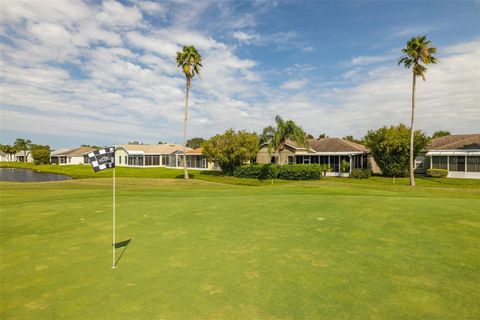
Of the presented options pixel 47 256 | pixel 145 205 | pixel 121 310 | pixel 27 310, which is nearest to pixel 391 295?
pixel 121 310

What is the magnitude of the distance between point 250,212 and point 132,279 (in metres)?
8.53

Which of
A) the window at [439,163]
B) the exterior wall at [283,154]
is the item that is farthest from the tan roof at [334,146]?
the window at [439,163]

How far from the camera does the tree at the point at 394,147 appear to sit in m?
41.3

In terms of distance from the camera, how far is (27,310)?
226 inches

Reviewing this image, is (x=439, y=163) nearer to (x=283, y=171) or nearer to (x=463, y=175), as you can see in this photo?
(x=463, y=175)

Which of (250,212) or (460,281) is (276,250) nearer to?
(460,281)

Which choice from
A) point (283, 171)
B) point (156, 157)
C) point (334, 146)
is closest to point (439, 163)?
point (334, 146)

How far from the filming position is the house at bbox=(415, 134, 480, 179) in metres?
40.6

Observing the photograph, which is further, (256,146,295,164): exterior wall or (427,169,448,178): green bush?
(256,146,295,164): exterior wall

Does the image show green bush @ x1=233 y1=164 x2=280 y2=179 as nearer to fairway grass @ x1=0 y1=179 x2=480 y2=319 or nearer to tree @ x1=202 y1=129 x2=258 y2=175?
tree @ x1=202 y1=129 x2=258 y2=175

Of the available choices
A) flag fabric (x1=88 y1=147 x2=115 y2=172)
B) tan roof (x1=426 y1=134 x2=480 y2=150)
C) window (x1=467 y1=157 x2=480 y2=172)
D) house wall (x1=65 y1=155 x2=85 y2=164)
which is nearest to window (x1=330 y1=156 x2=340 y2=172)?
tan roof (x1=426 y1=134 x2=480 y2=150)

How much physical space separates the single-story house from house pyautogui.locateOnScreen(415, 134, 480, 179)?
4260 cm

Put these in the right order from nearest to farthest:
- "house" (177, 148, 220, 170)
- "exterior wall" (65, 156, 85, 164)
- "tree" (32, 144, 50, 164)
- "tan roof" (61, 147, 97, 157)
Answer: "house" (177, 148, 220, 170)
"tree" (32, 144, 50, 164)
"exterior wall" (65, 156, 85, 164)
"tan roof" (61, 147, 97, 157)

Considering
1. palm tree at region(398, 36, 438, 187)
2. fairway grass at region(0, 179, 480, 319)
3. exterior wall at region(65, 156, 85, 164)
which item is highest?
palm tree at region(398, 36, 438, 187)
